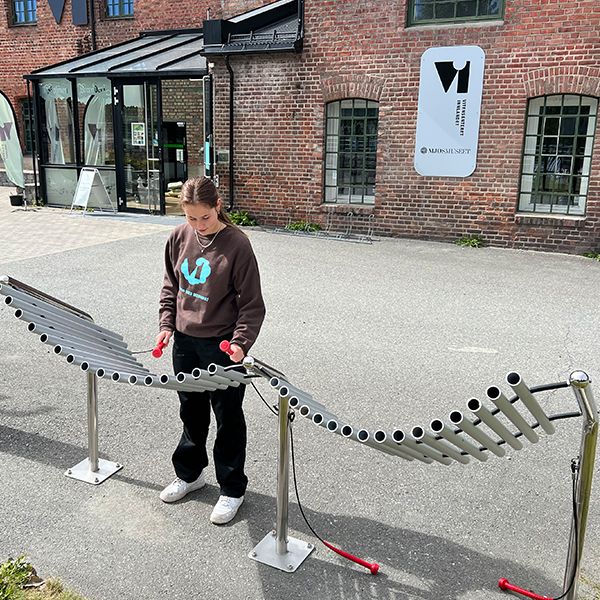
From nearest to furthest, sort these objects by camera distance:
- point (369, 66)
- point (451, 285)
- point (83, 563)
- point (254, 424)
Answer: point (83, 563), point (254, 424), point (451, 285), point (369, 66)

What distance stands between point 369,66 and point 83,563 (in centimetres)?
1103

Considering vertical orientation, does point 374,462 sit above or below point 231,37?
below

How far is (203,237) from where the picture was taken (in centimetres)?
352

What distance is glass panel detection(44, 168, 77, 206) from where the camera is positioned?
55.1ft

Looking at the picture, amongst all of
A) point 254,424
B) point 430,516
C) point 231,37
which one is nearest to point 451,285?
point 254,424

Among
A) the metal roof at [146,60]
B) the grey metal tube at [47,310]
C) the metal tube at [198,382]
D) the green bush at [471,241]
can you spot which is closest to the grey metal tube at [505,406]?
the metal tube at [198,382]

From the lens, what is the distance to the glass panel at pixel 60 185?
55.1 ft

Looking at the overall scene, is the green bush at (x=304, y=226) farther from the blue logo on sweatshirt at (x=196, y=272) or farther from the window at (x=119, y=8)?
the window at (x=119, y=8)

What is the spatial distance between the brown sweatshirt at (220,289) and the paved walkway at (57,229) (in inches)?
306

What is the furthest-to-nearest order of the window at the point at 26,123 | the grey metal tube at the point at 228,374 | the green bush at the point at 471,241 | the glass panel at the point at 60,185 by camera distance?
the window at the point at 26,123 → the glass panel at the point at 60,185 → the green bush at the point at 471,241 → the grey metal tube at the point at 228,374

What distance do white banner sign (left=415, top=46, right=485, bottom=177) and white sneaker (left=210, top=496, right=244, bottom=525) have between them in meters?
9.69

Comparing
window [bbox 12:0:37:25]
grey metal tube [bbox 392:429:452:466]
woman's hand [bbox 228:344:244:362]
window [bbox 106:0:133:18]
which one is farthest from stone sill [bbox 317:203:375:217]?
window [bbox 12:0:37:25]

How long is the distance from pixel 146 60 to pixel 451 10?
24.4ft

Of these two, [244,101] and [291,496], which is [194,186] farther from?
A: [244,101]
